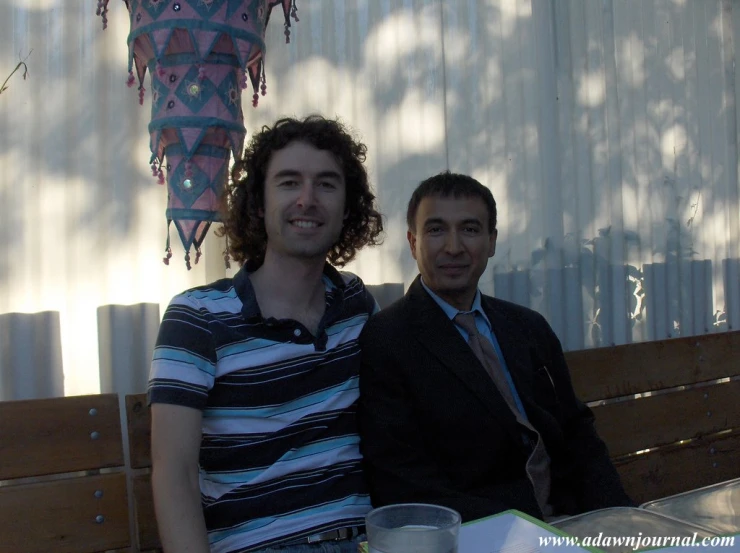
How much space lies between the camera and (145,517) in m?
1.71

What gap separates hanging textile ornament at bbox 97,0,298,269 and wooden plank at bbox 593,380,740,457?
5.10ft

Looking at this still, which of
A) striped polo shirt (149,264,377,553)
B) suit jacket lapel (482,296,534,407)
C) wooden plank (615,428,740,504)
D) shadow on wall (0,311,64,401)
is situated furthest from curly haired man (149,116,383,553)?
wooden plank (615,428,740,504)

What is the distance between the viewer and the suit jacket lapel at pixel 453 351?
1693mm

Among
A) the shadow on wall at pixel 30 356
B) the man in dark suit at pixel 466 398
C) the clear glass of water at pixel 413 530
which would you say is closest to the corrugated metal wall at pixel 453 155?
the shadow on wall at pixel 30 356

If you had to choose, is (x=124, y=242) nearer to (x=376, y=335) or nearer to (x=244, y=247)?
(x=244, y=247)

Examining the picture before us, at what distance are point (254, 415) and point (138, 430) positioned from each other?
42 centimetres

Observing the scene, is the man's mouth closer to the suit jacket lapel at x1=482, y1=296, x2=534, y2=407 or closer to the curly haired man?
the curly haired man

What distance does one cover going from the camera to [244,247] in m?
1.79

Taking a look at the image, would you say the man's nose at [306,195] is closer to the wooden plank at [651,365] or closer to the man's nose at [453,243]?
the man's nose at [453,243]

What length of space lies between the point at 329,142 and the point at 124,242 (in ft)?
2.35

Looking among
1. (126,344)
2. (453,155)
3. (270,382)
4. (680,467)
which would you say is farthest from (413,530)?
(680,467)

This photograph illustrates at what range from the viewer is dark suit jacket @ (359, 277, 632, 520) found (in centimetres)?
159

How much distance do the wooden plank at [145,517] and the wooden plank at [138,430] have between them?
0.05m

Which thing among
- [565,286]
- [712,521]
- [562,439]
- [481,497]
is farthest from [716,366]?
[712,521]
